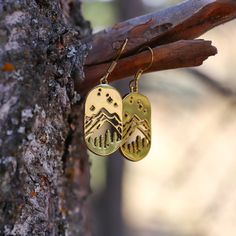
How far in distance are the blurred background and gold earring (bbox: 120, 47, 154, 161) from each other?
4.60 feet

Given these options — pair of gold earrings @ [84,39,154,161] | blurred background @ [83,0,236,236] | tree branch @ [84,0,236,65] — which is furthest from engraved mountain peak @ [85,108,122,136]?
blurred background @ [83,0,236,236]

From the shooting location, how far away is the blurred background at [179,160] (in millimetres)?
3795

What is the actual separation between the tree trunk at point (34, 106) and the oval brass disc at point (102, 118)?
0.07 metres

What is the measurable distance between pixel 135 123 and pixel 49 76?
24 cm

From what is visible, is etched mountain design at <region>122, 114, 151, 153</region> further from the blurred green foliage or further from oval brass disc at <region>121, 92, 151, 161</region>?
the blurred green foliage

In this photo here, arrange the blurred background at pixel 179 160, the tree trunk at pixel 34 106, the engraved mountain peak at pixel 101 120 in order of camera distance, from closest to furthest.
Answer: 1. the tree trunk at pixel 34 106
2. the engraved mountain peak at pixel 101 120
3. the blurred background at pixel 179 160

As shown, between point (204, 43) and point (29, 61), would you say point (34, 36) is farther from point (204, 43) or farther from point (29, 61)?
point (204, 43)

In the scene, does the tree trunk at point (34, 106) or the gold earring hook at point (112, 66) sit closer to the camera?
the tree trunk at point (34, 106)

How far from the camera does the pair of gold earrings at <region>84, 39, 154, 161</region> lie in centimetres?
112

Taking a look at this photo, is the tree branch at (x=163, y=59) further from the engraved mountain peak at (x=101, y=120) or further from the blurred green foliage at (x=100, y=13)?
the blurred green foliage at (x=100, y=13)

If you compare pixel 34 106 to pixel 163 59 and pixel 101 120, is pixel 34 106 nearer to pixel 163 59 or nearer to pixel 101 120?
pixel 101 120

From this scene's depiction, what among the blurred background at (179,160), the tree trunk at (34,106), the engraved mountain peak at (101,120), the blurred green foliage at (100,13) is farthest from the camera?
the blurred green foliage at (100,13)

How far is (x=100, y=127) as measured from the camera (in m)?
1.13

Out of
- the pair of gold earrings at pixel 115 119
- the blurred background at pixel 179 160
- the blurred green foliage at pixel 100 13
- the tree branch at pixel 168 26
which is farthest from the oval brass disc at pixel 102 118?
the blurred green foliage at pixel 100 13
